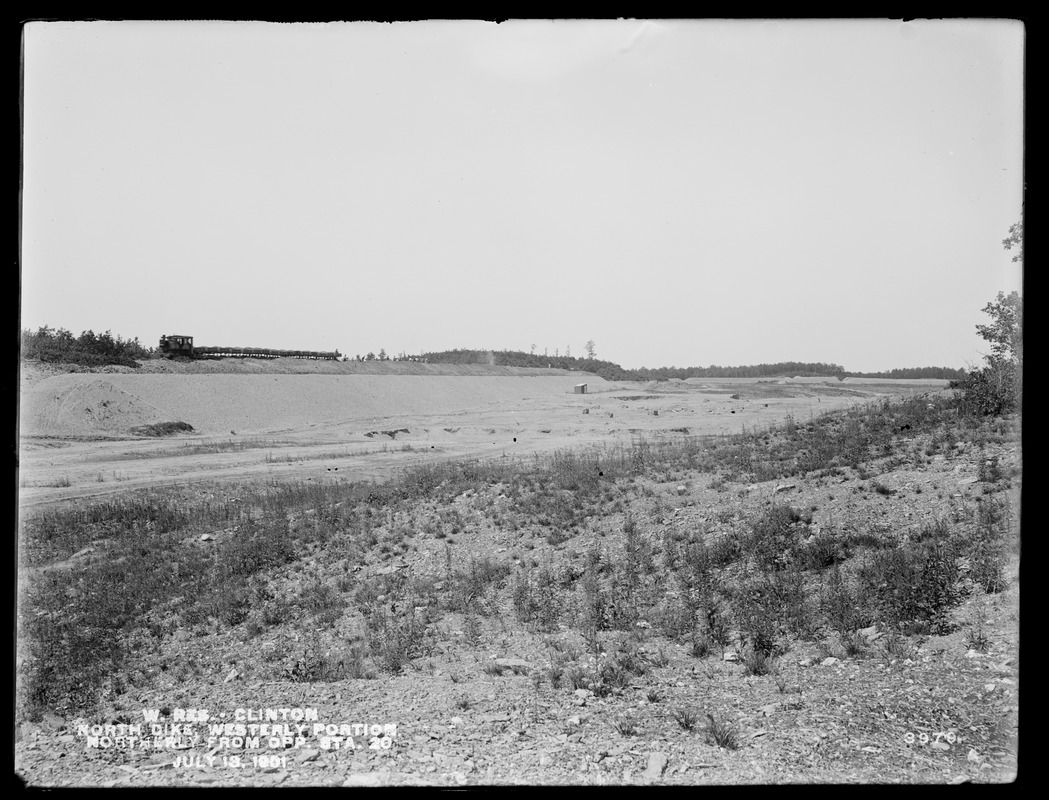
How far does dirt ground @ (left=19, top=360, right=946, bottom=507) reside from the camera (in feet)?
62.4

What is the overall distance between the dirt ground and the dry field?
362 centimetres

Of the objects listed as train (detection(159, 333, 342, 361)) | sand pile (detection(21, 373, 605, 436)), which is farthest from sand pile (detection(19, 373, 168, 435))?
train (detection(159, 333, 342, 361))

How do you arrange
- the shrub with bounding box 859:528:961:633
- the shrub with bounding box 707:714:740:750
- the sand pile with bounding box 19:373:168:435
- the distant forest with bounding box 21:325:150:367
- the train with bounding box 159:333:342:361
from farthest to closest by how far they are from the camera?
the train with bounding box 159:333:342:361 < the distant forest with bounding box 21:325:150:367 < the sand pile with bounding box 19:373:168:435 < the shrub with bounding box 859:528:961:633 < the shrub with bounding box 707:714:740:750

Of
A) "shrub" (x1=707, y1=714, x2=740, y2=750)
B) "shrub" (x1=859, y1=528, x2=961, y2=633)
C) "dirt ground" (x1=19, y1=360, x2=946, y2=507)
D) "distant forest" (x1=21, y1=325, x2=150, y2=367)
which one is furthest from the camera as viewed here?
"distant forest" (x1=21, y1=325, x2=150, y2=367)

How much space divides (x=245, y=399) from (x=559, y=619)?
34535mm

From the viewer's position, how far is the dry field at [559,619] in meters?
4.66

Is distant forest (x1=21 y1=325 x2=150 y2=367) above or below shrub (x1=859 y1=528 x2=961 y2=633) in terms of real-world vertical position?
above

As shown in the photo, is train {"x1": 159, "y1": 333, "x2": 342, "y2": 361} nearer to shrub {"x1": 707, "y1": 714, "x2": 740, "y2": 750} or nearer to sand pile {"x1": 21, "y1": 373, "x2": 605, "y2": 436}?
sand pile {"x1": 21, "y1": 373, "x2": 605, "y2": 436}

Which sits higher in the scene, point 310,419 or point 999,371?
point 999,371

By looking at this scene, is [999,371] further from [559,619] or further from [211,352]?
[211,352]

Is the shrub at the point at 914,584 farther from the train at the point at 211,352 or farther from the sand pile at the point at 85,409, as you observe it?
the train at the point at 211,352

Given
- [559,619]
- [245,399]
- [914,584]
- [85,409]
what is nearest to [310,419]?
[245,399]

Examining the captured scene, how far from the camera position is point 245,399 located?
3669 cm

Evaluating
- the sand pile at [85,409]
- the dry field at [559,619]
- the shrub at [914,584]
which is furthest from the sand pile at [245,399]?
the shrub at [914,584]
